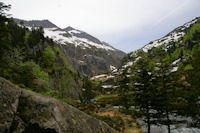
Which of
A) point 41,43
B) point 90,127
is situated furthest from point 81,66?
point 90,127

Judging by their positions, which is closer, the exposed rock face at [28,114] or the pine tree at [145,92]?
the exposed rock face at [28,114]

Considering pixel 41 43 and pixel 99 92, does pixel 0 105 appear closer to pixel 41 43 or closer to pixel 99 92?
pixel 41 43

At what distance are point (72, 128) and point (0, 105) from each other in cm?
225

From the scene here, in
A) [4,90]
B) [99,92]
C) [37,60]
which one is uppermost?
[37,60]

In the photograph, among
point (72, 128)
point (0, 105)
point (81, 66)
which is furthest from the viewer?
point (81, 66)

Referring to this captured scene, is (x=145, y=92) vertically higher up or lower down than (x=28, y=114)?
lower down

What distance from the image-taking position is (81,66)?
173500 millimetres

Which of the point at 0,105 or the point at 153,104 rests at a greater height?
the point at 0,105

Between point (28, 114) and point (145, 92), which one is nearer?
point (28, 114)

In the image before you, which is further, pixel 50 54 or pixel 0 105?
pixel 50 54

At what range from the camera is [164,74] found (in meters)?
16.9

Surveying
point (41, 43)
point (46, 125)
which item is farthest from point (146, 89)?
point (41, 43)

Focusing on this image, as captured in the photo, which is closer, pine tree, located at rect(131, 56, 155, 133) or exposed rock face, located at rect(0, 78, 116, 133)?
exposed rock face, located at rect(0, 78, 116, 133)

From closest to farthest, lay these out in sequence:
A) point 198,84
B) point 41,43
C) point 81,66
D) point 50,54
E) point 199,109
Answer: point 199,109, point 198,84, point 50,54, point 41,43, point 81,66
